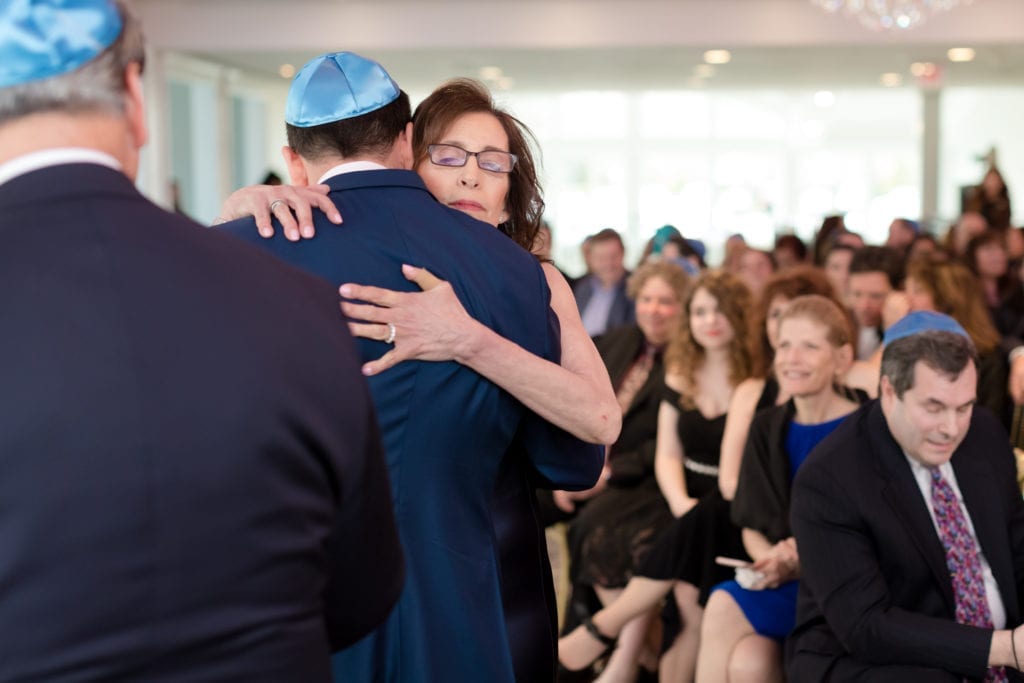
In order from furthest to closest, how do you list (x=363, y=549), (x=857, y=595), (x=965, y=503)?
1. (x=965, y=503)
2. (x=857, y=595)
3. (x=363, y=549)

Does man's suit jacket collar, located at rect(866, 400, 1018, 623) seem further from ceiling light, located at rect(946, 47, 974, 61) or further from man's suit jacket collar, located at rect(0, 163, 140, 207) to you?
ceiling light, located at rect(946, 47, 974, 61)

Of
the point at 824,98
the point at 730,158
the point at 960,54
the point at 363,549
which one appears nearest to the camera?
the point at 363,549

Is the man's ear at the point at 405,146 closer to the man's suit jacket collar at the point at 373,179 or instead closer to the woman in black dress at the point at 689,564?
the man's suit jacket collar at the point at 373,179

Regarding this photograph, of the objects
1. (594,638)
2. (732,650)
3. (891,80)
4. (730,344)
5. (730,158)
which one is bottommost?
(594,638)

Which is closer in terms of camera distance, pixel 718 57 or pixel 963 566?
pixel 963 566

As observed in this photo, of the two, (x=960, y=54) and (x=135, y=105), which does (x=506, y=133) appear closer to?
(x=135, y=105)

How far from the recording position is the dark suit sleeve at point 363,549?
42.6 inches

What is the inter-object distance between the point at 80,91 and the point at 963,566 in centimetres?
227

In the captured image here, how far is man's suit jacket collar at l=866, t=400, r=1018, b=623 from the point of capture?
2689mm

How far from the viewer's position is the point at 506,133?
2.20 metres

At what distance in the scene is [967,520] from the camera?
9.12 ft

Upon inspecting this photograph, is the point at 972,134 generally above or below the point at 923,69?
below

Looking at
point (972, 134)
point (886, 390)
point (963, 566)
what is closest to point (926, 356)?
point (886, 390)

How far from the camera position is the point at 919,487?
2758mm
